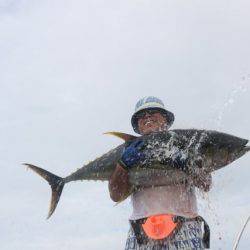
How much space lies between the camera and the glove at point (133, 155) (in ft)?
19.9

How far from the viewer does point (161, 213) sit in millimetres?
6129

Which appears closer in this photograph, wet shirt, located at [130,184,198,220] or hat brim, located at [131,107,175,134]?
wet shirt, located at [130,184,198,220]

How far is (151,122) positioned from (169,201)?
101 centimetres

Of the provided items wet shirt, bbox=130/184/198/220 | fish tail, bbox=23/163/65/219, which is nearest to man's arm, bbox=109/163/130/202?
wet shirt, bbox=130/184/198/220

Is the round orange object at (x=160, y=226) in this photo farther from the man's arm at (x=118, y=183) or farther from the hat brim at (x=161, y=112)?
the hat brim at (x=161, y=112)

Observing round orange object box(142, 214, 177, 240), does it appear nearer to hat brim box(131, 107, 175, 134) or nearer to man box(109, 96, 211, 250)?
man box(109, 96, 211, 250)

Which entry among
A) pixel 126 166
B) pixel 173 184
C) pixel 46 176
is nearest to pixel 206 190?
pixel 173 184

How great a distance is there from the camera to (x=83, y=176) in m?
7.09

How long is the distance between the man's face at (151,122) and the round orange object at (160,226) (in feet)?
3.39

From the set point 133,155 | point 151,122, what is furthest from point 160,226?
point 151,122

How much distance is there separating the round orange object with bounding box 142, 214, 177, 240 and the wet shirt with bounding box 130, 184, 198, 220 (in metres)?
0.06

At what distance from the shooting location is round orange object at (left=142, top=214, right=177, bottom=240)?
20.0 ft

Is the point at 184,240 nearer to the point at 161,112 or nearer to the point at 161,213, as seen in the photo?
→ the point at 161,213

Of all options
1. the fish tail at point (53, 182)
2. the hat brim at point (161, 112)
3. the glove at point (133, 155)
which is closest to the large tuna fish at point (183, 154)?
the glove at point (133, 155)
